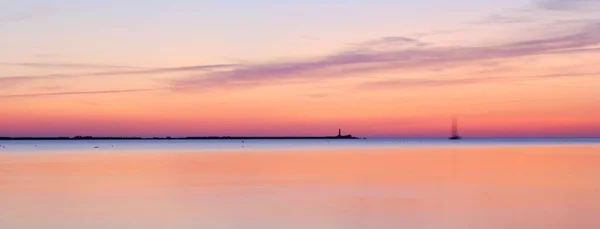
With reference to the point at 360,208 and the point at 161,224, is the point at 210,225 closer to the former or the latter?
the point at 161,224

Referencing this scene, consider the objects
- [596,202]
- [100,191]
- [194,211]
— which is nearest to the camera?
A: [194,211]

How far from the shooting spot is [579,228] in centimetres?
1519

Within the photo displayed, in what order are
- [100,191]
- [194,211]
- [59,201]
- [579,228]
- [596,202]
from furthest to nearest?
1. [100,191]
2. [59,201]
3. [596,202]
4. [194,211]
5. [579,228]

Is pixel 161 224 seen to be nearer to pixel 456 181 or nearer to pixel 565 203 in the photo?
pixel 565 203

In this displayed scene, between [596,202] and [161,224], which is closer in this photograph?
[161,224]

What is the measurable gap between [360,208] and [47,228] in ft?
23.5

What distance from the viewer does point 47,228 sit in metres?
15.6

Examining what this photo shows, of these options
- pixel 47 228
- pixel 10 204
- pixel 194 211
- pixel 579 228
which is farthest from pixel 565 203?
pixel 10 204

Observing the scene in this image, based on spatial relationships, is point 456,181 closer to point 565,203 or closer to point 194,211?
point 565,203

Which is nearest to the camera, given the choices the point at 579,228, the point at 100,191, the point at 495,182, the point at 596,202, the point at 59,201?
the point at 579,228

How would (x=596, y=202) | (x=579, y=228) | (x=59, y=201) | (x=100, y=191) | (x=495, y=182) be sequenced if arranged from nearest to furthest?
(x=579, y=228) < (x=596, y=202) < (x=59, y=201) < (x=100, y=191) < (x=495, y=182)

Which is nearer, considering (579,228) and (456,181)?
(579,228)

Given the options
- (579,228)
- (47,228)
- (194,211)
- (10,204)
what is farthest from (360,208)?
(10,204)

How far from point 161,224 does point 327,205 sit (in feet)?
15.9
